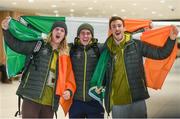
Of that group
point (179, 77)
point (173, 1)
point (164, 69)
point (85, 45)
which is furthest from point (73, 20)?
point (173, 1)

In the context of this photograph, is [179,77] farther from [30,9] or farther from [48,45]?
[30,9]

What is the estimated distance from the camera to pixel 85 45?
318 cm

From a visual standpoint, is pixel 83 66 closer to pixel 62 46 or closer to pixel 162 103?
pixel 62 46

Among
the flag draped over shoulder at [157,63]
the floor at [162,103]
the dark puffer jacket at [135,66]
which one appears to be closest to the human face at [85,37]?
the dark puffer jacket at [135,66]

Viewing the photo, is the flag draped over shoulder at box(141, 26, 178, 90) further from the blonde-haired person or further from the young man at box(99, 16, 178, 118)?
the blonde-haired person

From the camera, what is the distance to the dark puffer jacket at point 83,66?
124 inches

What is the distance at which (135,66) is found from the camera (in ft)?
9.94

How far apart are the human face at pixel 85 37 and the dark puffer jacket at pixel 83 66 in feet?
0.13

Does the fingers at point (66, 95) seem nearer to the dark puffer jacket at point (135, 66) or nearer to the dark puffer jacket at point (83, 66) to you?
the dark puffer jacket at point (83, 66)

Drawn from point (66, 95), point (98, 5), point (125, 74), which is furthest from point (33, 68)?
point (98, 5)

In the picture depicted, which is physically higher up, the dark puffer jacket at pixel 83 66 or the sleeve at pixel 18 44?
the sleeve at pixel 18 44

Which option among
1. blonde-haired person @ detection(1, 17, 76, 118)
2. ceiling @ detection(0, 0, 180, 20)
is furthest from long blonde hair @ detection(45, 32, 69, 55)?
ceiling @ detection(0, 0, 180, 20)

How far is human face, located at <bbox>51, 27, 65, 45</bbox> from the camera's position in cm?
314

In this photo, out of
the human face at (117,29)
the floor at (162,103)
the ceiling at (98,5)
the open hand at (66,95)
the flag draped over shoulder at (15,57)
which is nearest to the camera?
the human face at (117,29)
